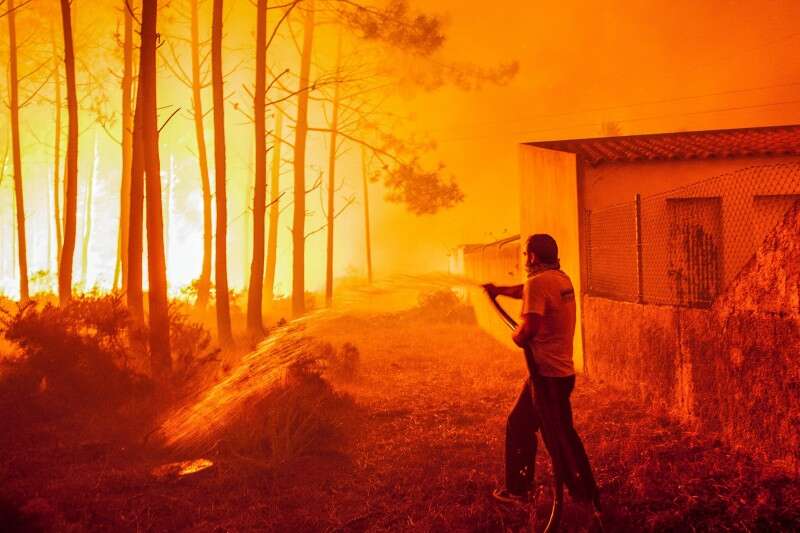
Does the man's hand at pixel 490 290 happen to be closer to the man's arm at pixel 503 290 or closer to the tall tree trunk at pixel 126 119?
the man's arm at pixel 503 290

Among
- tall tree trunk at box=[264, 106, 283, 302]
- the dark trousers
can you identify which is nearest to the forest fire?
the dark trousers

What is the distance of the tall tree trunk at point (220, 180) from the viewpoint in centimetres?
1305

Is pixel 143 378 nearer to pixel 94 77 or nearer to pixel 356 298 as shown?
pixel 356 298

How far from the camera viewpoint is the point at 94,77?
971 inches

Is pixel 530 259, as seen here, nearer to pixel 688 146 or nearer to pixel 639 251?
pixel 639 251

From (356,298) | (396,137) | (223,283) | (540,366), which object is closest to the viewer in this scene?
(540,366)

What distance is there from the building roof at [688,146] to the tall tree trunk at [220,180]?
636 centimetres

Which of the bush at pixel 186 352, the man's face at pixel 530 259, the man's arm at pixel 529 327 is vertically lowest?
the bush at pixel 186 352

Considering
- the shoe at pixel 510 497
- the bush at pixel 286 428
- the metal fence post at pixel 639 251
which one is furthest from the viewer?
the metal fence post at pixel 639 251

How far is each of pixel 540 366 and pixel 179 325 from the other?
7727 mm

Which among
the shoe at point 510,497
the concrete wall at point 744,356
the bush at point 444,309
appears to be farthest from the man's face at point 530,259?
the bush at point 444,309

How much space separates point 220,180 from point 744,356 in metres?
10.5

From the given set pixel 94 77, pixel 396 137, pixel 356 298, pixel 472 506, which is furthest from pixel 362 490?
pixel 94 77

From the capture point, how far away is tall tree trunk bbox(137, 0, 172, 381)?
360 inches
